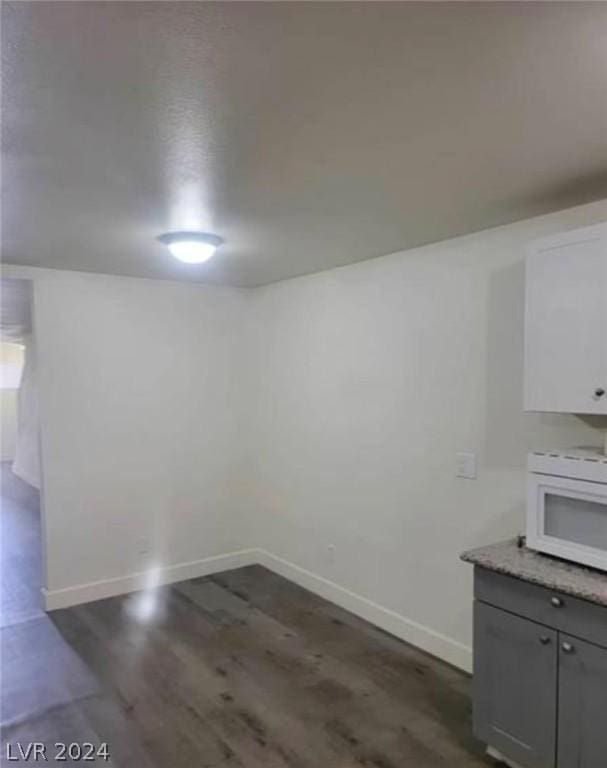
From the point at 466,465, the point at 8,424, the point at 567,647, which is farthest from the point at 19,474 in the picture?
the point at 567,647

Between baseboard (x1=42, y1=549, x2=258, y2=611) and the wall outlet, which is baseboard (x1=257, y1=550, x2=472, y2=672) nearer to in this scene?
baseboard (x1=42, y1=549, x2=258, y2=611)

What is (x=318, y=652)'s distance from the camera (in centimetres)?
328

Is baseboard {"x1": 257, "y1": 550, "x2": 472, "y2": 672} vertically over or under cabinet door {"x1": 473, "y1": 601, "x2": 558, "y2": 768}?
under

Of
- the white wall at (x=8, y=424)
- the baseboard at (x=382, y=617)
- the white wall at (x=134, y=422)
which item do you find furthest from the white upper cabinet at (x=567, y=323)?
the white wall at (x=8, y=424)

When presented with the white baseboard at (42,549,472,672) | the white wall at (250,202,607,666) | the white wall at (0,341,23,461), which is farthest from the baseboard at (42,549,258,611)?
the white wall at (0,341,23,461)

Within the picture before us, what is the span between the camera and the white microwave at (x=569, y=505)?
6.82 feet

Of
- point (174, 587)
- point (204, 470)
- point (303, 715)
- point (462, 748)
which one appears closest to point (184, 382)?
point (204, 470)

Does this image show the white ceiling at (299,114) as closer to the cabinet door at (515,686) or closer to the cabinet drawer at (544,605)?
the cabinet drawer at (544,605)

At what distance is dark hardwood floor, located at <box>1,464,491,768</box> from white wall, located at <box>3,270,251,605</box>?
50 centimetres

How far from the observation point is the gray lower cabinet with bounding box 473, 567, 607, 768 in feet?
6.30

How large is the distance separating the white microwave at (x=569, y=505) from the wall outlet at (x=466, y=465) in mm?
671

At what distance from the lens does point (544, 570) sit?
2127 millimetres

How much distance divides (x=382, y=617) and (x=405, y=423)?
4.00ft

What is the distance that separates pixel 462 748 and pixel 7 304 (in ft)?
14.9
